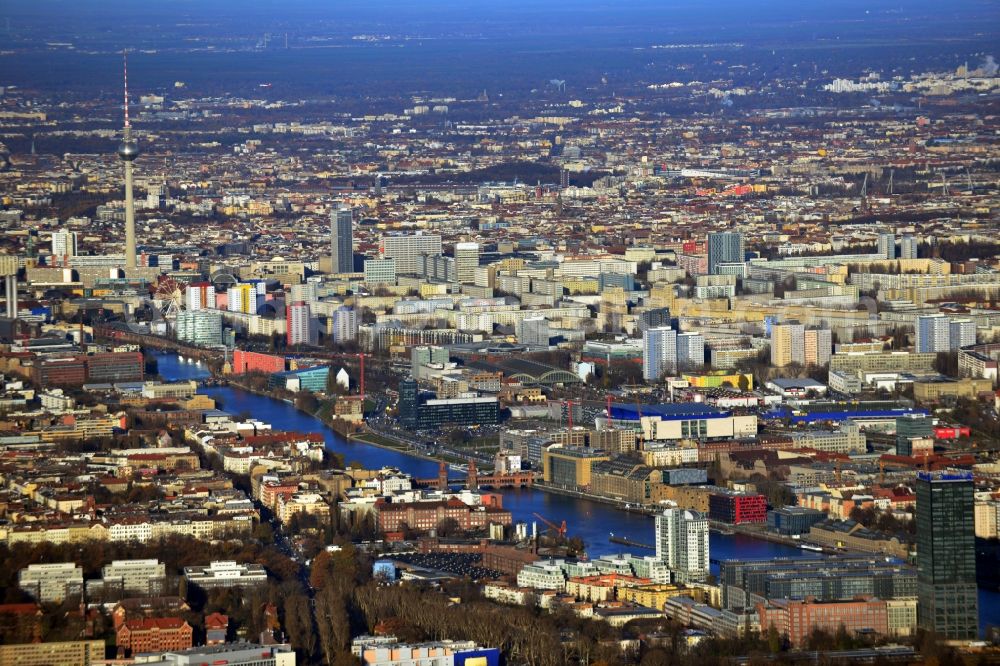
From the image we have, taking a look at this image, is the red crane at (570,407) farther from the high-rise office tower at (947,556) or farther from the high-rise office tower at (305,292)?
the high-rise office tower at (305,292)

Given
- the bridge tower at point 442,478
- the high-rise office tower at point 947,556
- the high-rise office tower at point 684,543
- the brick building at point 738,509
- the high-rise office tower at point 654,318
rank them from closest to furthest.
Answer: the high-rise office tower at point 947,556, the high-rise office tower at point 684,543, the brick building at point 738,509, the bridge tower at point 442,478, the high-rise office tower at point 654,318

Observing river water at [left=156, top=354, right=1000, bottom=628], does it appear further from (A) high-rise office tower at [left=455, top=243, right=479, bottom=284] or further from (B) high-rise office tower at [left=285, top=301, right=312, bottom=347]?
(A) high-rise office tower at [left=455, top=243, right=479, bottom=284]

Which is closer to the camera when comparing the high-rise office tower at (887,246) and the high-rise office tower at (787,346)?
the high-rise office tower at (787,346)

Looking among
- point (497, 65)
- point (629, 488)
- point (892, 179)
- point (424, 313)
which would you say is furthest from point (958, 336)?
point (497, 65)

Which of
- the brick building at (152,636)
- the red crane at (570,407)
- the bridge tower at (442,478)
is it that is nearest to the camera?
the brick building at (152,636)

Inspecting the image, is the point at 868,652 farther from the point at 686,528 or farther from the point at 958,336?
the point at 958,336

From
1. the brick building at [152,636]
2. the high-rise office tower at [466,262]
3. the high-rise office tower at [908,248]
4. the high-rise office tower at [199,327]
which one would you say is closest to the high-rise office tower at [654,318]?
the high-rise office tower at [199,327]

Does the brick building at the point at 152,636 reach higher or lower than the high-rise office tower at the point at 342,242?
lower
